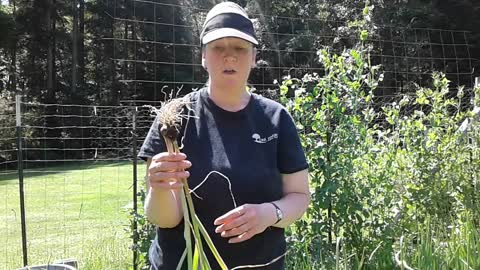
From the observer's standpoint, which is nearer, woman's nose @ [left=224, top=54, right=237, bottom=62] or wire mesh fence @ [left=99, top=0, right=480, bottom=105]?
woman's nose @ [left=224, top=54, right=237, bottom=62]

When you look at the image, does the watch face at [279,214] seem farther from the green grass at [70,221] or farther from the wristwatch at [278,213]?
the green grass at [70,221]

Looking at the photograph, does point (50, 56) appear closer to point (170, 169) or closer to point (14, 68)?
point (14, 68)

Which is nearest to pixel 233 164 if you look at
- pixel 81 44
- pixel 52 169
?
pixel 52 169

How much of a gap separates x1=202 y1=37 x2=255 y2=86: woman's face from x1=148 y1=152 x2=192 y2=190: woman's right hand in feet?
1.35

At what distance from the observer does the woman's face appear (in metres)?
1.44

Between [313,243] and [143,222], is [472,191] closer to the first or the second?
[313,243]

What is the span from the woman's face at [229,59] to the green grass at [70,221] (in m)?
1.85

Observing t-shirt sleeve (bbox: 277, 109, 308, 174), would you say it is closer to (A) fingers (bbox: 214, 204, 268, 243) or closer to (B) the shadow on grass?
(A) fingers (bbox: 214, 204, 268, 243)

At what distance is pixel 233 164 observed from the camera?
144 cm

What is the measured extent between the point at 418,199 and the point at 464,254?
49.4 inches

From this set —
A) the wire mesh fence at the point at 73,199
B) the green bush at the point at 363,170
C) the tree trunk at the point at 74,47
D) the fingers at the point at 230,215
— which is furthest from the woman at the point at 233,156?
the tree trunk at the point at 74,47

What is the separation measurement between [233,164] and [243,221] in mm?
245

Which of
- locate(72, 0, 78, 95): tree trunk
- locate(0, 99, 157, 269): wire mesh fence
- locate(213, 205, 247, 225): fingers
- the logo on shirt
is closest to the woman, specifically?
the logo on shirt

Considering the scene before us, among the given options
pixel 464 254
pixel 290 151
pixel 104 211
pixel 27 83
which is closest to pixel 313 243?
pixel 464 254
